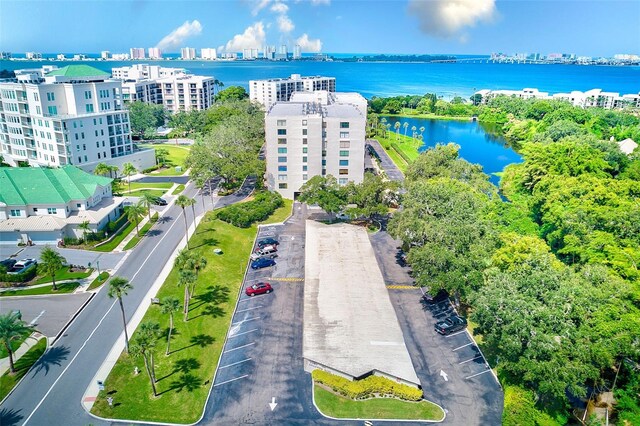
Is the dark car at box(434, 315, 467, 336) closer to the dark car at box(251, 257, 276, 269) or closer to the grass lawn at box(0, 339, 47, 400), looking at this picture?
the dark car at box(251, 257, 276, 269)

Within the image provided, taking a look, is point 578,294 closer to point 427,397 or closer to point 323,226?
point 427,397

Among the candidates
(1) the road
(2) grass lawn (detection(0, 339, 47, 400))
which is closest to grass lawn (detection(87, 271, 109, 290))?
(1) the road

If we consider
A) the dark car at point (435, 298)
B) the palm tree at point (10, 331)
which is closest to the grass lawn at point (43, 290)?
the palm tree at point (10, 331)

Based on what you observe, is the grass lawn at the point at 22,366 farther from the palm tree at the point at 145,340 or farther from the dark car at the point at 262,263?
the dark car at the point at 262,263

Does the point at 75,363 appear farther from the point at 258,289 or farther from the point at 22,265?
the point at 22,265

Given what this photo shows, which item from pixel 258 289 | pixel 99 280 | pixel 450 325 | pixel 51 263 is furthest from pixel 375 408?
pixel 51 263

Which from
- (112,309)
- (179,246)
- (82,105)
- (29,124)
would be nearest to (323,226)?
(179,246)
